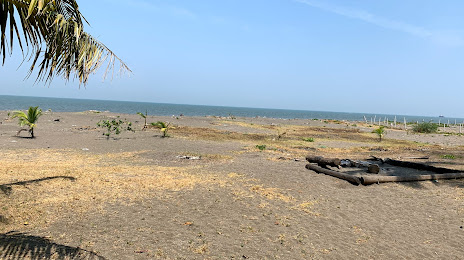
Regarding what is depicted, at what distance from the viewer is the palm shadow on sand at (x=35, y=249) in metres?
4.83

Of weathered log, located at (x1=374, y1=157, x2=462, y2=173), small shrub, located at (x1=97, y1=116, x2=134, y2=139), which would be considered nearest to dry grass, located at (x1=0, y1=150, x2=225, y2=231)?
small shrub, located at (x1=97, y1=116, x2=134, y2=139)

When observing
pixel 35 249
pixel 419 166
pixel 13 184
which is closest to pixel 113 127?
pixel 13 184

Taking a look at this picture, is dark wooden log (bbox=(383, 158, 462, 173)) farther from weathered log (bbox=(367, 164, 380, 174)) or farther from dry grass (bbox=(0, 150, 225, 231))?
dry grass (bbox=(0, 150, 225, 231))

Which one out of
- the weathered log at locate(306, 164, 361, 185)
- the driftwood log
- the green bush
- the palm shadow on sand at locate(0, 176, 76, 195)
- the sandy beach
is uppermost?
the green bush

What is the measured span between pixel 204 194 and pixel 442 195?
7.47 meters

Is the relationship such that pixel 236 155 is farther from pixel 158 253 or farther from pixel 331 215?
pixel 158 253

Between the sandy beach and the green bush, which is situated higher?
the green bush

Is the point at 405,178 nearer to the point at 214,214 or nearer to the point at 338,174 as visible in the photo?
the point at 338,174

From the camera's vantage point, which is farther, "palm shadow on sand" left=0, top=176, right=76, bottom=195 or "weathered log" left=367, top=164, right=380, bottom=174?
"weathered log" left=367, top=164, right=380, bottom=174

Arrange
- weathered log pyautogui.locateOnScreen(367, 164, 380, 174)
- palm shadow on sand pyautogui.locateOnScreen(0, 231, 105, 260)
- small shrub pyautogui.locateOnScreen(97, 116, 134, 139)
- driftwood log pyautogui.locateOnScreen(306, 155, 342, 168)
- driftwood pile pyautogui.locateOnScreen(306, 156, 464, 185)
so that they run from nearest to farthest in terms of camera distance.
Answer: palm shadow on sand pyautogui.locateOnScreen(0, 231, 105, 260) → driftwood pile pyautogui.locateOnScreen(306, 156, 464, 185) → weathered log pyautogui.locateOnScreen(367, 164, 380, 174) → driftwood log pyautogui.locateOnScreen(306, 155, 342, 168) → small shrub pyautogui.locateOnScreen(97, 116, 134, 139)

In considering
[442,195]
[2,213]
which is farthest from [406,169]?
[2,213]

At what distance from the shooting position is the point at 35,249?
5105mm

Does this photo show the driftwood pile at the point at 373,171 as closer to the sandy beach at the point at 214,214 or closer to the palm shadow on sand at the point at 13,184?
the sandy beach at the point at 214,214

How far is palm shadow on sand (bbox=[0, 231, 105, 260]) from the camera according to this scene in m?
4.83
